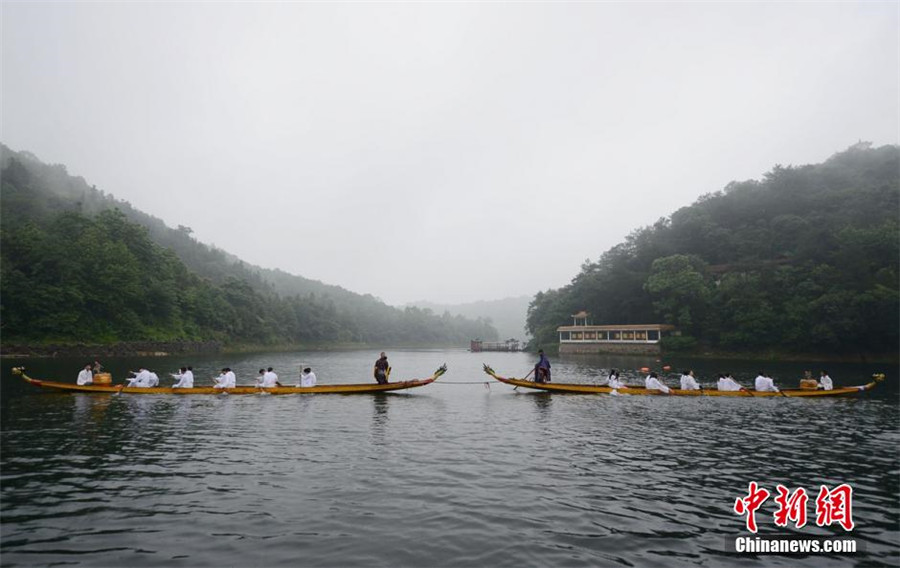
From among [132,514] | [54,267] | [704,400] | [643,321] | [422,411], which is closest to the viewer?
[132,514]

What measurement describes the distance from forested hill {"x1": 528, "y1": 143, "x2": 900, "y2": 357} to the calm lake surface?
36.6m

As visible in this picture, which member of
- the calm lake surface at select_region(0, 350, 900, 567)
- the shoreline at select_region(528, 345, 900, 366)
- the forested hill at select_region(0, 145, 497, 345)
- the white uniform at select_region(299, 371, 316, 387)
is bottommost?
the calm lake surface at select_region(0, 350, 900, 567)

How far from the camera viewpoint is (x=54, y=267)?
57031mm

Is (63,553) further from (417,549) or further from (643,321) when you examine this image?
(643,321)

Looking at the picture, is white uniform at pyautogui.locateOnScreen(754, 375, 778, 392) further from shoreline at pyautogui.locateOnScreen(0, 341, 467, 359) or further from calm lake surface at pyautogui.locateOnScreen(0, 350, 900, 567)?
shoreline at pyautogui.locateOnScreen(0, 341, 467, 359)

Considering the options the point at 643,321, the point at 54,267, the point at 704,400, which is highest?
the point at 54,267

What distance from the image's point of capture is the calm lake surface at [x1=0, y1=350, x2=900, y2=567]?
22.3 ft

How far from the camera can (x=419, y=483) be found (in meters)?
9.69

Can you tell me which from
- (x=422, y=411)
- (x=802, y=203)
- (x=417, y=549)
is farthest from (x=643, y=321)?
(x=417, y=549)

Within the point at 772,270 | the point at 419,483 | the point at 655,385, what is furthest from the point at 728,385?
the point at 772,270

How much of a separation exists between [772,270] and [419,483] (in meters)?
66.1

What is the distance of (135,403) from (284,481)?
551 inches

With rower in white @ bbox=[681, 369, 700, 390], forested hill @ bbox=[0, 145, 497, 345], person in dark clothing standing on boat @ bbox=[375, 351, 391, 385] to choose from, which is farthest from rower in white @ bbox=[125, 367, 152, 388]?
forested hill @ bbox=[0, 145, 497, 345]

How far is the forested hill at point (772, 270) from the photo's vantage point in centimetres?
4775
